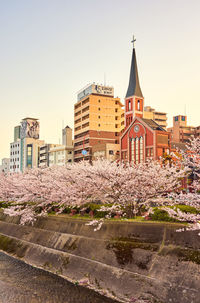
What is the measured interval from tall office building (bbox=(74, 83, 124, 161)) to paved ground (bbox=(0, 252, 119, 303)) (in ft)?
295

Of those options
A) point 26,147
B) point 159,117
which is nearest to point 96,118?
point 159,117

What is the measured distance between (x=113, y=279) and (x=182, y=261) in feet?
16.4

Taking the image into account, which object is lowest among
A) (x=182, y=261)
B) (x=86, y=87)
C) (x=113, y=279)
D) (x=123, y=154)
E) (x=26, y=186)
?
(x=113, y=279)

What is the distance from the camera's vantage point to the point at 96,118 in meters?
121

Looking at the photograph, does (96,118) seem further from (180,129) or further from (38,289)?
(38,289)

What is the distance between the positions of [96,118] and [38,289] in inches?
3976

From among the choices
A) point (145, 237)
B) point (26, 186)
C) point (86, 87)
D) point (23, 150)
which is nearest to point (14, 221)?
point (26, 186)

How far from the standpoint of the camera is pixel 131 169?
2852 centimetres

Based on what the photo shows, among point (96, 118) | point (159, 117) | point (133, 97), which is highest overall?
point (159, 117)

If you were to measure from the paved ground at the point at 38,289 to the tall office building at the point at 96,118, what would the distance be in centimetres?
9006

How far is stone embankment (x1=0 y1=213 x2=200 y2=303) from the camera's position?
19.0 m

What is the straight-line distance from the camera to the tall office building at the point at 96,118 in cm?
12006

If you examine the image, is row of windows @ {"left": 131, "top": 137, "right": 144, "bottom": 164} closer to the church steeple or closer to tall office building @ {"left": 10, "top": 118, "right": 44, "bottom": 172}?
the church steeple

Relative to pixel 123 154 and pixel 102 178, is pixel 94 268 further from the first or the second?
pixel 123 154
